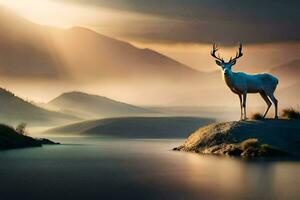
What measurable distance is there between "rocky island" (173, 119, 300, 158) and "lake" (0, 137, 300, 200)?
3.55 meters

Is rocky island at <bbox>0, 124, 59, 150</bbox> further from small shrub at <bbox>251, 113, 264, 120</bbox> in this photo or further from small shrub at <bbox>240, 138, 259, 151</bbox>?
small shrub at <bbox>240, 138, 259, 151</bbox>

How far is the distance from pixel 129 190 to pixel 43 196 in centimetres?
365

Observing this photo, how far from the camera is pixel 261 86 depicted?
54.3m

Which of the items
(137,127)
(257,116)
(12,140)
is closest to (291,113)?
(257,116)

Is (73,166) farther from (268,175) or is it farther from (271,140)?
(271,140)

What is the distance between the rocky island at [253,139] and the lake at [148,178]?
11.7ft

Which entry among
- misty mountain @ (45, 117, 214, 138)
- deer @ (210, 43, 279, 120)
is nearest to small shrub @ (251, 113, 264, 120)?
deer @ (210, 43, 279, 120)

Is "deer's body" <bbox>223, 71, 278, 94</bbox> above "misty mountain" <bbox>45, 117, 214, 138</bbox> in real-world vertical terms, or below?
below

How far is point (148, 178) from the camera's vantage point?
35750mm

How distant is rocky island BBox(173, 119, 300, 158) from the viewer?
165 ft

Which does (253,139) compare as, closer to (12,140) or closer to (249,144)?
(249,144)

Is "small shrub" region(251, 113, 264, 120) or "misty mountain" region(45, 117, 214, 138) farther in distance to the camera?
"misty mountain" region(45, 117, 214, 138)

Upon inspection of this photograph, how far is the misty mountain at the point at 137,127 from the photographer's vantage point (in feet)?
435

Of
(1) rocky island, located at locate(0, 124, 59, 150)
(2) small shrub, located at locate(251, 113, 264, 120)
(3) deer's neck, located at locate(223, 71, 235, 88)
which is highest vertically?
(3) deer's neck, located at locate(223, 71, 235, 88)
